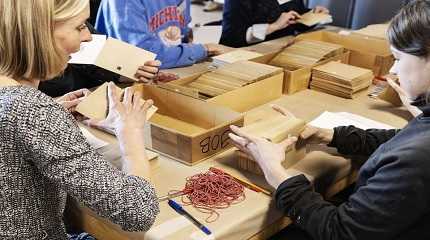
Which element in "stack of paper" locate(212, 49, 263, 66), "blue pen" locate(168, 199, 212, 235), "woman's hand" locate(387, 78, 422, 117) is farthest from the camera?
"stack of paper" locate(212, 49, 263, 66)

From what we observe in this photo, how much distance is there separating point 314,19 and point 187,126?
154 cm

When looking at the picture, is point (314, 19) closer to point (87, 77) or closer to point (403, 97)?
point (403, 97)

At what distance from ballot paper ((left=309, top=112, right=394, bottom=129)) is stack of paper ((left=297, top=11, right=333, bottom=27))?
1218mm

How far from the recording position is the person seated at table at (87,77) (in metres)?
1.74

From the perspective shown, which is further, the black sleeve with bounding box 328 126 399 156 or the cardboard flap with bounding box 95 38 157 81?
the cardboard flap with bounding box 95 38 157 81

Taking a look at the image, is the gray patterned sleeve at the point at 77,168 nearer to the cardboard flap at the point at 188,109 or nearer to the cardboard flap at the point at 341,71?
the cardboard flap at the point at 188,109

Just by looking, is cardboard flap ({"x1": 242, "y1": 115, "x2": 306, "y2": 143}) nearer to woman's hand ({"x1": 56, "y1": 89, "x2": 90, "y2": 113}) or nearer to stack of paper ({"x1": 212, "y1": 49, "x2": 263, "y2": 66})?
woman's hand ({"x1": 56, "y1": 89, "x2": 90, "y2": 113})

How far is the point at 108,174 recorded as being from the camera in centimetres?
93

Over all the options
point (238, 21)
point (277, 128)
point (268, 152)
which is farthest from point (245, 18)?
point (268, 152)

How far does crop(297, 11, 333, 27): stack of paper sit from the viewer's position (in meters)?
2.72

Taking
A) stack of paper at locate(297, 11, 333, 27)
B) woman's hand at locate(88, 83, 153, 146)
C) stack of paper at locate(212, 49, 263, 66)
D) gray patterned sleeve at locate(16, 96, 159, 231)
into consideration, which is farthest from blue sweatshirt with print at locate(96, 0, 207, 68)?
gray patterned sleeve at locate(16, 96, 159, 231)

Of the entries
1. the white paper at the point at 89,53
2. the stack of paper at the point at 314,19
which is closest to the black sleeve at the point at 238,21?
the stack of paper at the point at 314,19

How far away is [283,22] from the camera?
2748mm

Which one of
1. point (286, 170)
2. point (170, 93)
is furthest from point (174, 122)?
point (286, 170)
